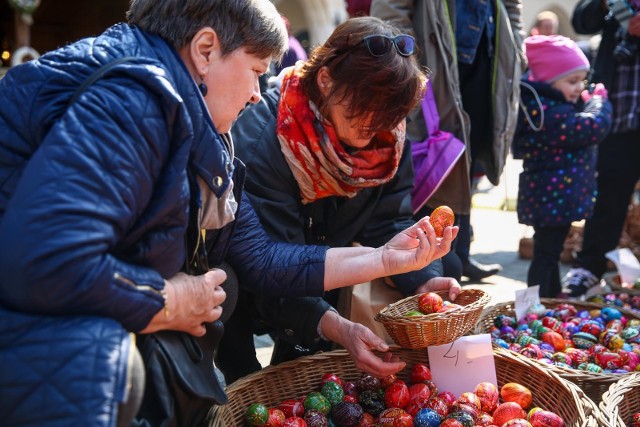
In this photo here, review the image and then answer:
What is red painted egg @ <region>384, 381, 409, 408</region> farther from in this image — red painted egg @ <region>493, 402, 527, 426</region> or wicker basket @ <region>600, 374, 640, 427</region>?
wicker basket @ <region>600, 374, 640, 427</region>

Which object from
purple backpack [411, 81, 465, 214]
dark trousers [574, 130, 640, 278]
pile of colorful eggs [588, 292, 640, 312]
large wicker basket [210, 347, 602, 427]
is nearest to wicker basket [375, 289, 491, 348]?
large wicker basket [210, 347, 602, 427]

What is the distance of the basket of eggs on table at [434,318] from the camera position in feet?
6.46

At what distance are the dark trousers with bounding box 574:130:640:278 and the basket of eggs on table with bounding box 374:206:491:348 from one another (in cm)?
243

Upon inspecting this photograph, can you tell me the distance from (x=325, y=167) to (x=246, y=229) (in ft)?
1.22

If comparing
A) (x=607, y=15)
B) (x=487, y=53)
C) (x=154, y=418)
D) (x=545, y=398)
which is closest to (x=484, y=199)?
(x=607, y=15)

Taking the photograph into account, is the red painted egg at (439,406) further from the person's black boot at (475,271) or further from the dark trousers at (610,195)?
the person's black boot at (475,271)

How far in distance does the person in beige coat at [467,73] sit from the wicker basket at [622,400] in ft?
2.97

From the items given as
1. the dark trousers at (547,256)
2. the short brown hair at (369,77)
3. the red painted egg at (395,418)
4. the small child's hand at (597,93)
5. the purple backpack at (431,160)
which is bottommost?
the dark trousers at (547,256)

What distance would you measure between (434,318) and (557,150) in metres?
2.15

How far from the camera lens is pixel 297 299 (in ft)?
7.33

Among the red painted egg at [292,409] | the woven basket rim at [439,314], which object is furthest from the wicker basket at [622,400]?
the red painted egg at [292,409]

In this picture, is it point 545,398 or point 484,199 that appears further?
point 484,199

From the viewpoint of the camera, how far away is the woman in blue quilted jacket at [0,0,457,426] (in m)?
1.14

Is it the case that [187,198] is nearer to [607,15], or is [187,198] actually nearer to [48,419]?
[48,419]
